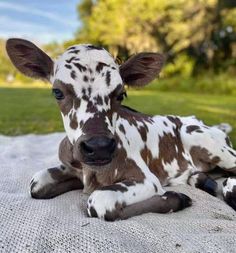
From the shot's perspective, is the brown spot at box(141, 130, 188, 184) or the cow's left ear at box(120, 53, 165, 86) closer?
the cow's left ear at box(120, 53, 165, 86)

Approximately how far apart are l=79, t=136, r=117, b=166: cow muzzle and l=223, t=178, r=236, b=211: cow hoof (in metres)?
1.32

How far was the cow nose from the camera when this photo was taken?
2.88m

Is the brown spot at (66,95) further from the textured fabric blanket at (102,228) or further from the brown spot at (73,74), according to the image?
the textured fabric blanket at (102,228)

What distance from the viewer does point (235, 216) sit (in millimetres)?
3447

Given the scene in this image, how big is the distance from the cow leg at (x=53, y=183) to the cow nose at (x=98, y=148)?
92 centimetres

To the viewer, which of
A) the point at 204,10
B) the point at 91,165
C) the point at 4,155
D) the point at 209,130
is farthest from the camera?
the point at 204,10

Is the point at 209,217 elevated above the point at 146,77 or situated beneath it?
situated beneath

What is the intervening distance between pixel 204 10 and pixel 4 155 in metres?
28.4

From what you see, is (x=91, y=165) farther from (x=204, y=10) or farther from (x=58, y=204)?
(x=204, y=10)

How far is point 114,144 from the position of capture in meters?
2.97

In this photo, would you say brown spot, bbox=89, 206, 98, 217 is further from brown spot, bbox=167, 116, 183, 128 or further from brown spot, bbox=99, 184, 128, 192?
brown spot, bbox=167, 116, 183, 128

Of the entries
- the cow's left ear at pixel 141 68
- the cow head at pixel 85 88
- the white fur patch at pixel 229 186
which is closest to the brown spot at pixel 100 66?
the cow head at pixel 85 88

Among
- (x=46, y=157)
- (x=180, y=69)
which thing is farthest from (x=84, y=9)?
(x=46, y=157)

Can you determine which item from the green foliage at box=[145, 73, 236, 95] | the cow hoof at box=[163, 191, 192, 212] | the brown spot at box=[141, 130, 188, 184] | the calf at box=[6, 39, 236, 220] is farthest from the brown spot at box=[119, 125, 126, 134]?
the green foliage at box=[145, 73, 236, 95]
